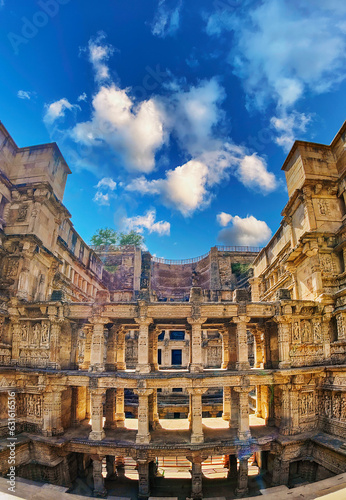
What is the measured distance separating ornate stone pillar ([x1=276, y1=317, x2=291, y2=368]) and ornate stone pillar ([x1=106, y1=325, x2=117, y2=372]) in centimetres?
915

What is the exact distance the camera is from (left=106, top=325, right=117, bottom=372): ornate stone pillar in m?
16.2

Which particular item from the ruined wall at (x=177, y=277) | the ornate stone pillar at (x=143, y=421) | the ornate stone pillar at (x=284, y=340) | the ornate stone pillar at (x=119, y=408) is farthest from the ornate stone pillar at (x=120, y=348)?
the ruined wall at (x=177, y=277)

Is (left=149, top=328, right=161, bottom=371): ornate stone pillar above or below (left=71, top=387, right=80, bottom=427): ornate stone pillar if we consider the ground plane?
above

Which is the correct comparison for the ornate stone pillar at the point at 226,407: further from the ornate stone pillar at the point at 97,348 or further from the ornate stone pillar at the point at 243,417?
the ornate stone pillar at the point at 97,348

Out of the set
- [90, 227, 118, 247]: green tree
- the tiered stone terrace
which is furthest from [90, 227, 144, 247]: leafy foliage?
the tiered stone terrace

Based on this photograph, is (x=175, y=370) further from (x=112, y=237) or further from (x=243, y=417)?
(x=112, y=237)

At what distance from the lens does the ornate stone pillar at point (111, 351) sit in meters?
16.2

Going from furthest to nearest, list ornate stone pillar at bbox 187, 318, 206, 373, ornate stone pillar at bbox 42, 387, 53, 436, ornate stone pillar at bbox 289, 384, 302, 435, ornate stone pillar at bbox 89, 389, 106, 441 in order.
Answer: ornate stone pillar at bbox 187, 318, 206, 373, ornate stone pillar at bbox 289, 384, 302, 435, ornate stone pillar at bbox 42, 387, 53, 436, ornate stone pillar at bbox 89, 389, 106, 441

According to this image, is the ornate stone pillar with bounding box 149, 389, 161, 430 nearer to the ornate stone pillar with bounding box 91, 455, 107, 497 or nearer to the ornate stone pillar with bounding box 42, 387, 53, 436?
the ornate stone pillar with bounding box 91, 455, 107, 497

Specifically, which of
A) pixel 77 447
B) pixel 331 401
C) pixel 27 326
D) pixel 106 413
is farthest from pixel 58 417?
pixel 331 401

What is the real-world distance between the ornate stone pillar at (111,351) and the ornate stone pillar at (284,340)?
30.0 ft

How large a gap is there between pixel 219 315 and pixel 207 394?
18.6 meters

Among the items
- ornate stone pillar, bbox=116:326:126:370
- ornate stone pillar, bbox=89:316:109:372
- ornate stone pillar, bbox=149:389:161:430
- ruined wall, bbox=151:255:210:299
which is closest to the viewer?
ornate stone pillar, bbox=89:316:109:372

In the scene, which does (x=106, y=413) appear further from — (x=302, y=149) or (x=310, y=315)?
(x=302, y=149)
